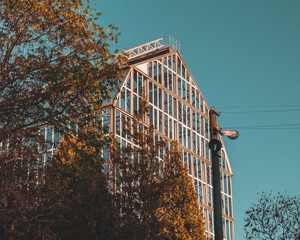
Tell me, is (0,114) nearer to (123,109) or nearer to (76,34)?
(76,34)

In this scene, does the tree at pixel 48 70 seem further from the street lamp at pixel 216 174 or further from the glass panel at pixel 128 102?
the glass panel at pixel 128 102

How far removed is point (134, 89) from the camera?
4962 cm

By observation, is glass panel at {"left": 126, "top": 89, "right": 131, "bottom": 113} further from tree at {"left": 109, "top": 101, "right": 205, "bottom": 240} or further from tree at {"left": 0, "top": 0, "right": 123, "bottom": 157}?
tree at {"left": 0, "top": 0, "right": 123, "bottom": 157}

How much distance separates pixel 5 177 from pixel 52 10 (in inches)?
241

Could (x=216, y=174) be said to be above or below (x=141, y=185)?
below

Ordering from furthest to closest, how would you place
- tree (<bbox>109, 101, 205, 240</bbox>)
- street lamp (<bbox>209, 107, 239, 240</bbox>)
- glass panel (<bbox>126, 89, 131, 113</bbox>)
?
glass panel (<bbox>126, 89, 131, 113</bbox>) → tree (<bbox>109, 101, 205, 240</bbox>) → street lamp (<bbox>209, 107, 239, 240</bbox>)

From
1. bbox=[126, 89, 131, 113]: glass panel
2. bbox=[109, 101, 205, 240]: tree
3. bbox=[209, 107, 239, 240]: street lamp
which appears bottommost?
bbox=[209, 107, 239, 240]: street lamp

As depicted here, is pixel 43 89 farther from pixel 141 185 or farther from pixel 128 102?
pixel 128 102

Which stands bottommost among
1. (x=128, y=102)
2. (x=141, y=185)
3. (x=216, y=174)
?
(x=216, y=174)

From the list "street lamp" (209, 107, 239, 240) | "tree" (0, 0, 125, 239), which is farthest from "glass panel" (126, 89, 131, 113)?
"street lamp" (209, 107, 239, 240)

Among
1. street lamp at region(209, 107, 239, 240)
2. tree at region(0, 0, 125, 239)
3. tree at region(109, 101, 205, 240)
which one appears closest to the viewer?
street lamp at region(209, 107, 239, 240)

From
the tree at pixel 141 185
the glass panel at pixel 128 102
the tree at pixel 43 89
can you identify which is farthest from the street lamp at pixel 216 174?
the glass panel at pixel 128 102

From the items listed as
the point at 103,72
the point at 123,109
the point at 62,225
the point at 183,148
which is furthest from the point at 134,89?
the point at 103,72

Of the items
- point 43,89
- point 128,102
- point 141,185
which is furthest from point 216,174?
point 128,102
